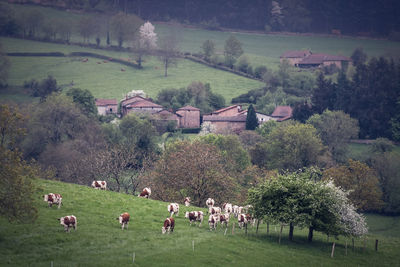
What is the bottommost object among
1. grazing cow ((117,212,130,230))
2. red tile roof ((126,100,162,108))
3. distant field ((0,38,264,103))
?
red tile roof ((126,100,162,108))

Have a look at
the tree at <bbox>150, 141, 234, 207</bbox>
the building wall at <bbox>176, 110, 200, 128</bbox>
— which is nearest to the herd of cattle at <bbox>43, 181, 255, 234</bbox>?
the tree at <bbox>150, 141, 234, 207</bbox>

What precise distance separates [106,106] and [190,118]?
93.9 feet

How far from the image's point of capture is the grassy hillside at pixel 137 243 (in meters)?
31.4

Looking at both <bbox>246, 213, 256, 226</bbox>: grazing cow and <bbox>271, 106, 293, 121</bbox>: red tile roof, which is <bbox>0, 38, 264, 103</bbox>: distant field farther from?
<bbox>246, 213, 256, 226</bbox>: grazing cow

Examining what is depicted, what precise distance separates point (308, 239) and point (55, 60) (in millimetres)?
170108

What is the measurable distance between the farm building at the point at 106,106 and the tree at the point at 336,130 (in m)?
60.4

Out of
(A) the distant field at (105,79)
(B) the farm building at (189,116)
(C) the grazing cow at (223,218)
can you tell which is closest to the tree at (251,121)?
(B) the farm building at (189,116)

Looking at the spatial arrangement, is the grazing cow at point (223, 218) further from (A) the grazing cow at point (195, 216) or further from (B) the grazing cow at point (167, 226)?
(B) the grazing cow at point (167, 226)

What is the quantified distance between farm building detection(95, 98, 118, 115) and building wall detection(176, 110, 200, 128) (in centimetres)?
2333

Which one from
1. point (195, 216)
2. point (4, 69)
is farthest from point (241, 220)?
point (4, 69)

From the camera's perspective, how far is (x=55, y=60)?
19900 centimetres

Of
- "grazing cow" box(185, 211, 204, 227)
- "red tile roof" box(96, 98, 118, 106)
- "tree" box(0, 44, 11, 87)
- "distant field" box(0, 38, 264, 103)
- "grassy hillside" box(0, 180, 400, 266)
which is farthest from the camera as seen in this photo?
"distant field" box(0, 38, 264, 103)

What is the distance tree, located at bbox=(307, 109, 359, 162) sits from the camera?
426 feet

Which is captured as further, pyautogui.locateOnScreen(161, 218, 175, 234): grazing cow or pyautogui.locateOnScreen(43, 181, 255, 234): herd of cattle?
pyautogui.locateOnScreen(161, 218, 175, 234): grazing cow
